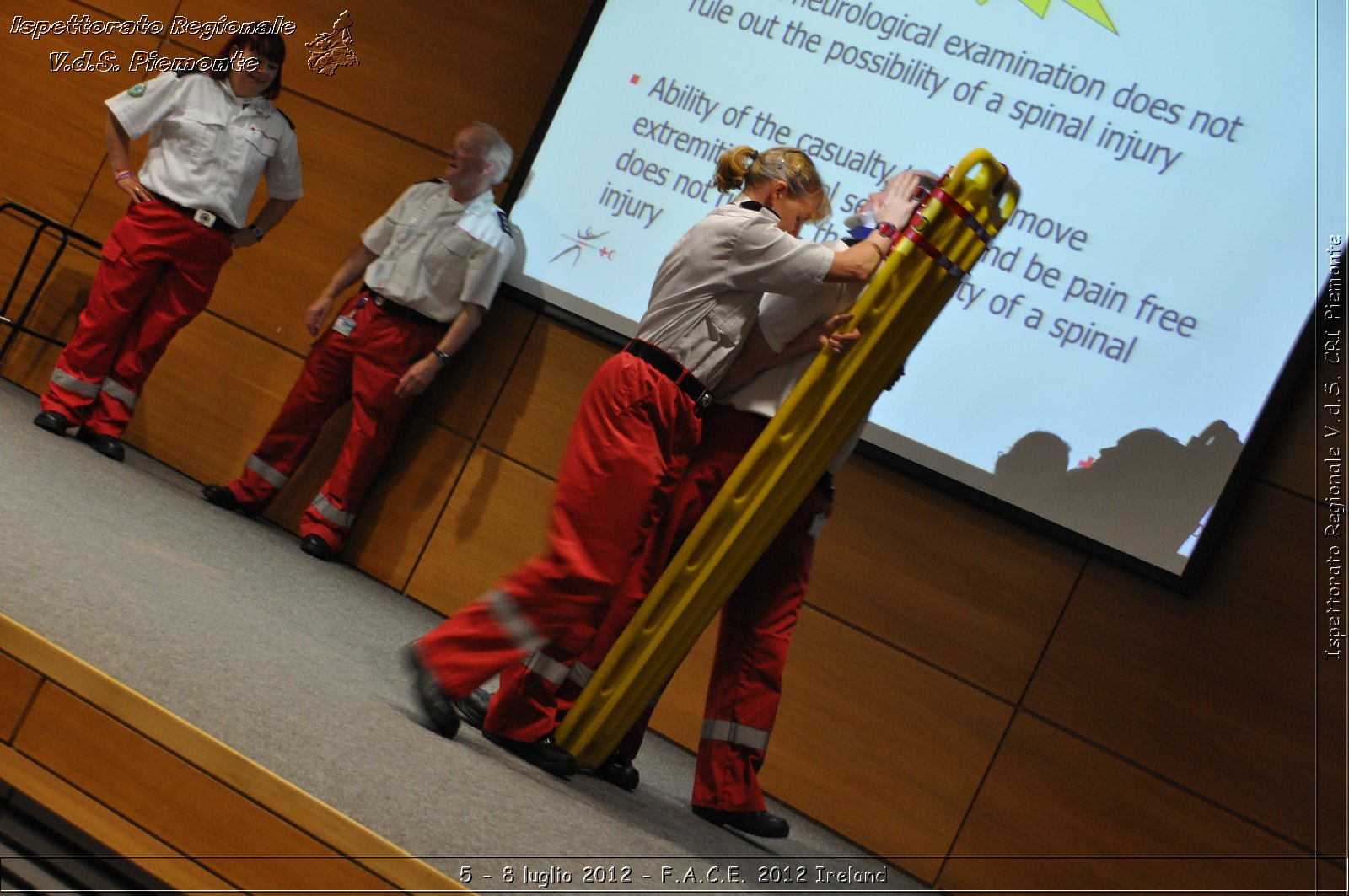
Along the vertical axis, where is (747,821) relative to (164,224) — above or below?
below

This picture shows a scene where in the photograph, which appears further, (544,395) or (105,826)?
(544,395)

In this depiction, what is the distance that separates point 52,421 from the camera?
11.4ft

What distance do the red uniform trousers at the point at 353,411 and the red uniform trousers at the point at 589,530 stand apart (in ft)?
5.29

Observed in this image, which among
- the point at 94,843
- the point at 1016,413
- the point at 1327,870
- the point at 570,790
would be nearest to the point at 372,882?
the point at 94,843

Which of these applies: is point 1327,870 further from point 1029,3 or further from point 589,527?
point 1029,3

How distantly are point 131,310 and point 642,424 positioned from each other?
2291 millimetres

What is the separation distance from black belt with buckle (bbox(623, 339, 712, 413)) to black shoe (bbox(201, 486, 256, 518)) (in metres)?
2.11

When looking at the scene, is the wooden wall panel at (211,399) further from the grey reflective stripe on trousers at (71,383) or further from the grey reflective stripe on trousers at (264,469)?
the grey reflective stripe on trousers at (71,383)

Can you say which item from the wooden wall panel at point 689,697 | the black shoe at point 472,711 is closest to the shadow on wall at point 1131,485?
the wooden wall panel at point 689,697

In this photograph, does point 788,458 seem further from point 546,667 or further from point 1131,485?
point 1131,485

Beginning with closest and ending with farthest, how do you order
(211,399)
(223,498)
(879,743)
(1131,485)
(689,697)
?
1. (1131,485)
2. (879,743)
3. (689,697)
4. (223,498)
5. (211,399)

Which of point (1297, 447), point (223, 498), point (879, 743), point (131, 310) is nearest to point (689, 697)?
point (879, 743)

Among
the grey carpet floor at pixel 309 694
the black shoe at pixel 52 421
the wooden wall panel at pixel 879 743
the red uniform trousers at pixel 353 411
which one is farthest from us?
the red uniform trousers at pixel 353 411

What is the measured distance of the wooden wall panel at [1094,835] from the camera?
2.82 m
